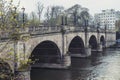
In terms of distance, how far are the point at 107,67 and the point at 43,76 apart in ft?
52.4

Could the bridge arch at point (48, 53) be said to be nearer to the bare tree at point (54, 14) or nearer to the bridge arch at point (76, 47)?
the bridge arch at point (76, 47)

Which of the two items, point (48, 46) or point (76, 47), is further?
point (76, 47)

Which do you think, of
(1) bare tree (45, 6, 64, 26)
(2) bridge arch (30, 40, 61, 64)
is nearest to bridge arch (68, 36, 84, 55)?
(2) bridge arch (30, 40, 61, 64)

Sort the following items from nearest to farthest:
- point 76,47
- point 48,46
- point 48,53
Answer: point 48,46, point 48,53, point 76,47

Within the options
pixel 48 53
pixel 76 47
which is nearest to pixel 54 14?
pixel 76 47

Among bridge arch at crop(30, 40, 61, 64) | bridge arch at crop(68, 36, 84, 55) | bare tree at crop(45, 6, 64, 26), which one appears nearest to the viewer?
bridge arch at crop(30, 40, 61, 64)

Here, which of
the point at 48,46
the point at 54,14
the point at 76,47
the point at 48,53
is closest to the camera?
the point at 48,46

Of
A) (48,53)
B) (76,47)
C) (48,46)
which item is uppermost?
(48,46)

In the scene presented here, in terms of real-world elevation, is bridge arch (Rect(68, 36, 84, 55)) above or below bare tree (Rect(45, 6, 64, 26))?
below

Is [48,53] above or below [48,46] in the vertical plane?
below

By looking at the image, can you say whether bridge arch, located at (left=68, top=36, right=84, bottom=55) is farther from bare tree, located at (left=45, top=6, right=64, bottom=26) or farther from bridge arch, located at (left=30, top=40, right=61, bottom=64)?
bare tree, located at (left=45, top=6, right=64, bottom=26)

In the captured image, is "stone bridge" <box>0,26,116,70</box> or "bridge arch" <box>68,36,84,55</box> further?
"bridge arch" <box>68,36,84,55</box>

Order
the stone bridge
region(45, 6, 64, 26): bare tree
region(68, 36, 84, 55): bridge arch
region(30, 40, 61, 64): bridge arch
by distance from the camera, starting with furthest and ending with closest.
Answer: region(45, 6, 64, 26): bare tree
region(68, 36, 84, 55): bridge arch
region(30, 40, 61, 64): bridge arch
the stone bridge

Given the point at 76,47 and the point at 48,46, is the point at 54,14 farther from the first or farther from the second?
the point at 48,46
